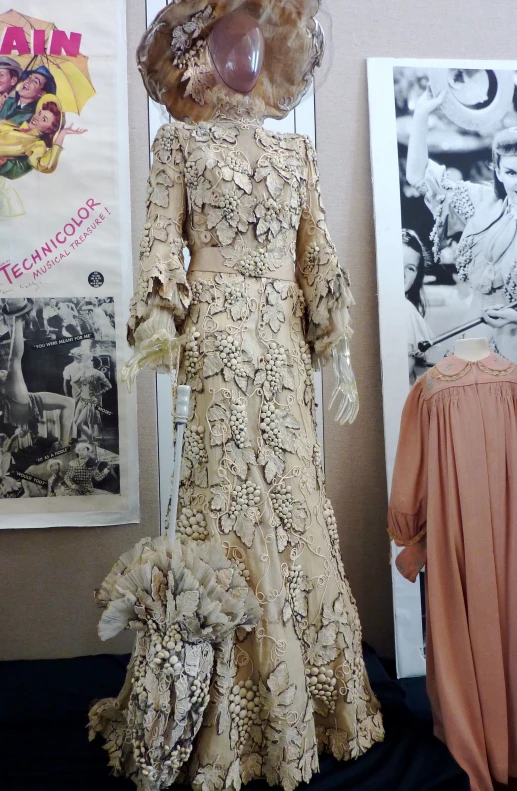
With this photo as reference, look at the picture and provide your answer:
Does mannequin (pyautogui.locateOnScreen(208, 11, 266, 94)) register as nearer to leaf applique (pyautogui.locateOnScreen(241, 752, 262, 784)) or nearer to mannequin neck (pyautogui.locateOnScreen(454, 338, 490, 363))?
mannequin neck (pyautogui.locateOnScreen(454, 338, 490, 363))

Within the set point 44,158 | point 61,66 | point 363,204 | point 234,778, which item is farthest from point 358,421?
point 61,66

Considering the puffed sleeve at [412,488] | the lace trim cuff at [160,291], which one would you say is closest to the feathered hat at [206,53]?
the lace trim cuff at [160,291]

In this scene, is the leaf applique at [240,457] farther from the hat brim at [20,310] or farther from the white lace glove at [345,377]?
the hat brim at [20,310]

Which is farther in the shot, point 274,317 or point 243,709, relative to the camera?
point 274,317

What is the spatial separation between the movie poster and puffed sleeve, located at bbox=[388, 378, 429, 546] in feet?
3.38

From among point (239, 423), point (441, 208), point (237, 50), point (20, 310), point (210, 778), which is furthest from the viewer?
point (441, 208)

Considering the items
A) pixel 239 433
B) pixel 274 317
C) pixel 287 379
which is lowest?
pixel 239 433

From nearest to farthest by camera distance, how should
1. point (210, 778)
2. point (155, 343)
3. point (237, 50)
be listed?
1. point (210, 778)
2. point (155, 343)
3. point (237, 50)

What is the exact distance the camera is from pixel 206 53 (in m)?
1.84

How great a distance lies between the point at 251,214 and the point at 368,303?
100cm

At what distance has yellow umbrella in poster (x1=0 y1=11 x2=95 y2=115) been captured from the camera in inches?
98.0

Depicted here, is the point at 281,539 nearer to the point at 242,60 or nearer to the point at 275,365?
the point at 275,365

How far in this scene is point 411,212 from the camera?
2.55 metres

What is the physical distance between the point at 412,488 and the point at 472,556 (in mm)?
256
